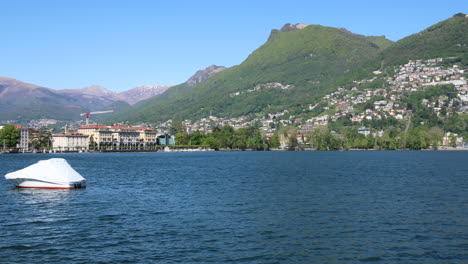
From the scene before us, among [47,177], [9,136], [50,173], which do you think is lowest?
[47,177]

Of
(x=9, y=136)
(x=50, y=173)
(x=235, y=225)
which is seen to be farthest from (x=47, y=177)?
(x=9, y=136)

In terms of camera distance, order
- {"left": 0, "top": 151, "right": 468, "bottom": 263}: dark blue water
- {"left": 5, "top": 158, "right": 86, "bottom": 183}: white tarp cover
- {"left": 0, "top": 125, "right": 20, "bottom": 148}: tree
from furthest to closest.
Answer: {"left": 0, "top": 125, "right": 20, "bottom": 148}: tree
{"left": 5, "top": 158, "right": 86, "bottom": 183}: white tarp cover
{"left": 0, "top": 151, "right": 468, "bottom": 263}: dark blue water

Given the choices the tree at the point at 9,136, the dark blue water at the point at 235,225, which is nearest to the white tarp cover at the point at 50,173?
the dark blue water at the point at 235,225

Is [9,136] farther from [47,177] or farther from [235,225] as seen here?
[235,225]

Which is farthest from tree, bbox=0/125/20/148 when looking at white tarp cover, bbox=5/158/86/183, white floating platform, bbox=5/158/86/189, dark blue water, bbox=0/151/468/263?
white tarp cover, bbox=5/158/86/183

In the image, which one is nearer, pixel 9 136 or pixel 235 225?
pixel 235 225

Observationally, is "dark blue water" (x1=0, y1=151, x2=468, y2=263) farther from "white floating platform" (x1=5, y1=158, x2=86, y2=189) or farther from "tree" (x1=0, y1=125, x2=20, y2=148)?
"tree" (x1=0, y1=125, x2=20, y2=148)

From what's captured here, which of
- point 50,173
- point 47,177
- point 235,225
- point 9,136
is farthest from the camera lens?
point 9,136

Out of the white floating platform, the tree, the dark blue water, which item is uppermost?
the tree

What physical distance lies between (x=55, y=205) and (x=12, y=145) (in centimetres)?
17897

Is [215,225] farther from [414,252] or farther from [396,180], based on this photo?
[396,180]

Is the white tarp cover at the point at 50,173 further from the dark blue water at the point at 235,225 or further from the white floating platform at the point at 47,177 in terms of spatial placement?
the dark blue water at the point at 235,225

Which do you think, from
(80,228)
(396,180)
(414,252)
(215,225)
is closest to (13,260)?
(80,228)

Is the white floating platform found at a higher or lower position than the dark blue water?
higher
